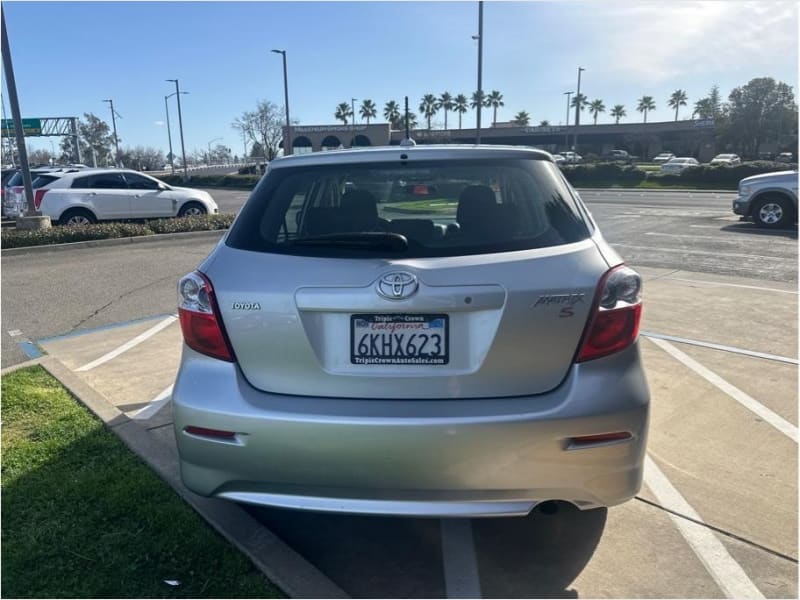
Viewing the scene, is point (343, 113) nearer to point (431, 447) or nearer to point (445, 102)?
point (445, 102)

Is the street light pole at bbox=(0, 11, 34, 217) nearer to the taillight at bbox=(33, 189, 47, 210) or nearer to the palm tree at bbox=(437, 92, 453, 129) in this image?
the taillight at bbox=(33, 189, 47, 210)

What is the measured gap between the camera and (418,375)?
232 centimetres

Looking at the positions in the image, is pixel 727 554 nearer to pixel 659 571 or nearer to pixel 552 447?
pixel 659 571

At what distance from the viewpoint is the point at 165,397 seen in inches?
178

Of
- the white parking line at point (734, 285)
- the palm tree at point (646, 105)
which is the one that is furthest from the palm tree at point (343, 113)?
the white parking line at point (734, 285)

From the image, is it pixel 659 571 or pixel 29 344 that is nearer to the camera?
pixel 659 571

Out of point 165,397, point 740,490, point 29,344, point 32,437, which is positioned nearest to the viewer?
point 740,490

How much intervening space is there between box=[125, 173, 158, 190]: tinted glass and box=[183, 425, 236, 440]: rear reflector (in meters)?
14.6

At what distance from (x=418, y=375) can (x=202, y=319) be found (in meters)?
0.92

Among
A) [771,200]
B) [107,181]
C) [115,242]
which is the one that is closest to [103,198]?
[107,181]

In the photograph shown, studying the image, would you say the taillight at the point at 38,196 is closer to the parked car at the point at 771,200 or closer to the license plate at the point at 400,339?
the license plate at the point at 400,339

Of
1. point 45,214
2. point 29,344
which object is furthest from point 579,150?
point 29,344

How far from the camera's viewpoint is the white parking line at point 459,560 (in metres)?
2.56

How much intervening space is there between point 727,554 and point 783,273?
7900mm
